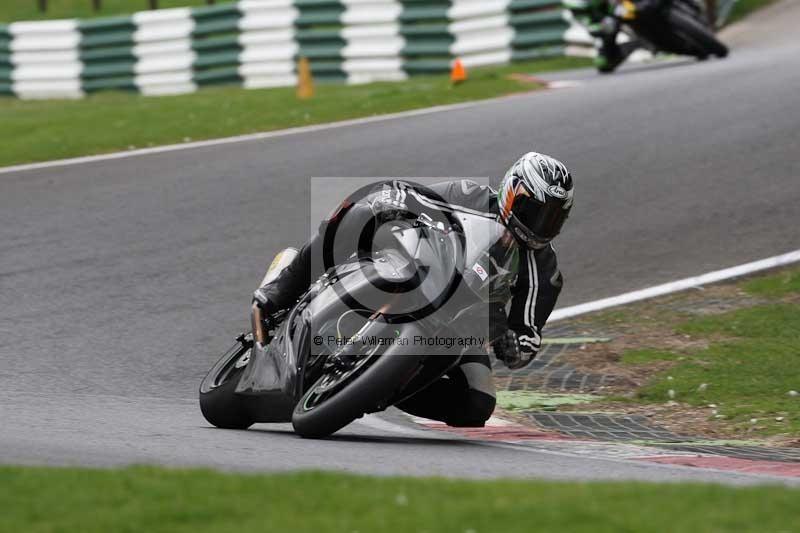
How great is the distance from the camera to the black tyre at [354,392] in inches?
231

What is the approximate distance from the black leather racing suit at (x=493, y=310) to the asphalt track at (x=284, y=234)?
21cm

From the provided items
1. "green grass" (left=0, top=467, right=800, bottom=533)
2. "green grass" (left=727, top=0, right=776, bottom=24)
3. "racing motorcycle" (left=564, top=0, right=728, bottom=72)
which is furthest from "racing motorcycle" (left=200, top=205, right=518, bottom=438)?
"green grass" (left=727, top=0, right=776, bottom=24)

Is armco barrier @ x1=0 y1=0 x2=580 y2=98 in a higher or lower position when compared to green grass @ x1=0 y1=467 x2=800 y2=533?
lower

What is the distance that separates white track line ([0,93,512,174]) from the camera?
13.3 metres

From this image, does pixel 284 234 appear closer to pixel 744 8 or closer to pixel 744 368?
pixel 744 368

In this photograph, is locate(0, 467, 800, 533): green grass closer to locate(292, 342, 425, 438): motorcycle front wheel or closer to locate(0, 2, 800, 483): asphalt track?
locate(0, 2, 800, 483): asphalt track

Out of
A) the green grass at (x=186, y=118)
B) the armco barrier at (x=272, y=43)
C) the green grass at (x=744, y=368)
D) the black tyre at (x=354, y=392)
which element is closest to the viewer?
the black tyre at (x=354, y=392)

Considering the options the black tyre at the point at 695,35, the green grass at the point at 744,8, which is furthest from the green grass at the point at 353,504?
the green grass at the point at 744,8

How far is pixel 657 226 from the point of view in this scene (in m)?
11.3

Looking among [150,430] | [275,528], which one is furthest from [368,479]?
[150,430]

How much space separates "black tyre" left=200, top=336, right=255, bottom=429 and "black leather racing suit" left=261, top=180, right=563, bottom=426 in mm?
418

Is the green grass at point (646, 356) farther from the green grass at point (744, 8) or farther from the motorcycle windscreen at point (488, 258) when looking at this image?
the green grass at point (744, 8)

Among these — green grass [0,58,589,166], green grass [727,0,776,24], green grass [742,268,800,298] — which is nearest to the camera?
green grass [742,268,800,298]

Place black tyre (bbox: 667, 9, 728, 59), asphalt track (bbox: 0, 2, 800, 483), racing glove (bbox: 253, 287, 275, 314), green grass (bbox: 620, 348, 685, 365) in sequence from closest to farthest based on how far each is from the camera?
asphalt track (bbox: 0, 2, 800, 483)
racing glove (bbox: 253, 287, 275, 314)
green grass (bbox: 620, 348, 685, 365)
black tyre (bbox: 667, 9, 728, 59)
